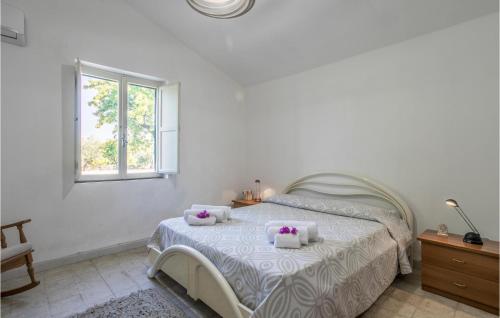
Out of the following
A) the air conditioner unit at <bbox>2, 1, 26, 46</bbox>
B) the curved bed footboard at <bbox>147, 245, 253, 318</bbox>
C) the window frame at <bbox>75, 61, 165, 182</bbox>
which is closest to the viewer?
the curved bed footboard at <bbox>147, 245, 253, 318</bbox>

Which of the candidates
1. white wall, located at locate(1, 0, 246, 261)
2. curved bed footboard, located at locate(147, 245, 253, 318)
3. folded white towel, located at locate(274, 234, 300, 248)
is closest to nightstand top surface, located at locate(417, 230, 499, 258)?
folded white towel, located at locate(274, 234, 300, 248)

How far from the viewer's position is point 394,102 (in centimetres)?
283

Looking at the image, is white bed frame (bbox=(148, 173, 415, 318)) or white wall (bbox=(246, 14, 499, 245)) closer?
white bed frame (bbox=(148, 173, 415, 318))

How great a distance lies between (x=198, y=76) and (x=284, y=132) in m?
1.62

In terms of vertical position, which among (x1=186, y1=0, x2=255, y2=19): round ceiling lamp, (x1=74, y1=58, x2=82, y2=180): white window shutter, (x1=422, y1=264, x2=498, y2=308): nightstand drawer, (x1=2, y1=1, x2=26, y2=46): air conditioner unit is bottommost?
(x1=422, y1=264, x2=498, y2=308): nightstand drawer

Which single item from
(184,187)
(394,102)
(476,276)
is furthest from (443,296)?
(184,187)

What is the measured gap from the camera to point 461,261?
2049 mm

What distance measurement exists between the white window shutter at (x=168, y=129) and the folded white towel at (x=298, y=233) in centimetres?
180

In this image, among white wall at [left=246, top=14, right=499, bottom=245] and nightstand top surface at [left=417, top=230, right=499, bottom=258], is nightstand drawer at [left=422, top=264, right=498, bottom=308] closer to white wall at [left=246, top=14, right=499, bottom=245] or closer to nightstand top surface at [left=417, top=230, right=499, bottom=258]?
nightstand top surface at [left=417, top=230, right=499, bottom=258]

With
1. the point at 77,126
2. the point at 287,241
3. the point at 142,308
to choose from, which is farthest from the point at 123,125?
the point at 287,241

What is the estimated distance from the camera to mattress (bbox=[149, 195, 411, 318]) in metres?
1.37

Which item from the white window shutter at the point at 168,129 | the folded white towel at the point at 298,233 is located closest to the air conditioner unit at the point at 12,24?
the white window shutter at the point at 168,129

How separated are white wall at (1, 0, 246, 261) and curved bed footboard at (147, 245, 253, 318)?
1.15 m

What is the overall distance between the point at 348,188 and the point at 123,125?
3.03 m
